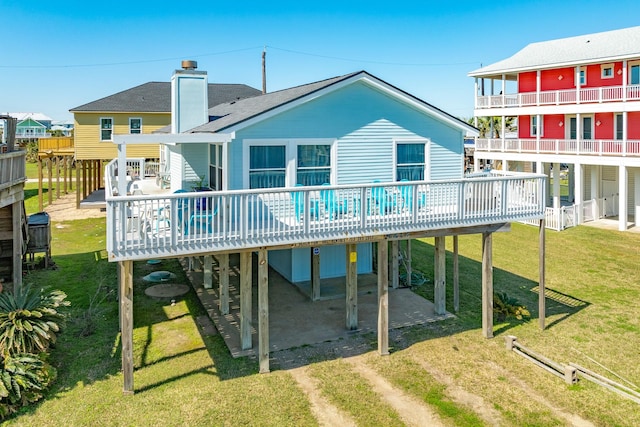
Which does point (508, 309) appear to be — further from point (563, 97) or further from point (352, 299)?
point (563, 97)

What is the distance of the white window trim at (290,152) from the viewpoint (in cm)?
1321

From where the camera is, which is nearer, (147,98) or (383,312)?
(383,312)

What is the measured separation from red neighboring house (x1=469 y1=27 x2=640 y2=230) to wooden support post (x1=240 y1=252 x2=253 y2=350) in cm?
2001

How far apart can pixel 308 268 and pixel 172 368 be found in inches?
256

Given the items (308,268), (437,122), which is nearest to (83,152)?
(308,268)

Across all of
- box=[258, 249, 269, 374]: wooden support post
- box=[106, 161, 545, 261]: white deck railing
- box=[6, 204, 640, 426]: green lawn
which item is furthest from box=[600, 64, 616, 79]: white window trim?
box=[258, 249, 269, 374]: wooden support post

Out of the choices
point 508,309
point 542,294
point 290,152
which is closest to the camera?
point 542,294

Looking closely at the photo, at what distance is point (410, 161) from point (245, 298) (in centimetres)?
699

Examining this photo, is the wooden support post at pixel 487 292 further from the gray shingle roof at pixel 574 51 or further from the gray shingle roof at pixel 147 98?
the gray shingle roof at pixel 147 98

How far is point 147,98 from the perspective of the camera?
33.6 m

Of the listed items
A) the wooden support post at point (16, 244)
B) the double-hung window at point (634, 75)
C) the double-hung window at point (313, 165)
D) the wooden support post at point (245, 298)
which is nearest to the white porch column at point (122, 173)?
the wooden support post at point (245, 298)

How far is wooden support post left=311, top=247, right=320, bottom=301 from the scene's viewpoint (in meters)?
14.8

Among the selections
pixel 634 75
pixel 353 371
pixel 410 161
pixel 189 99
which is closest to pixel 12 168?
pixel 189 99

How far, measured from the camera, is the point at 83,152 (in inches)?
1256
